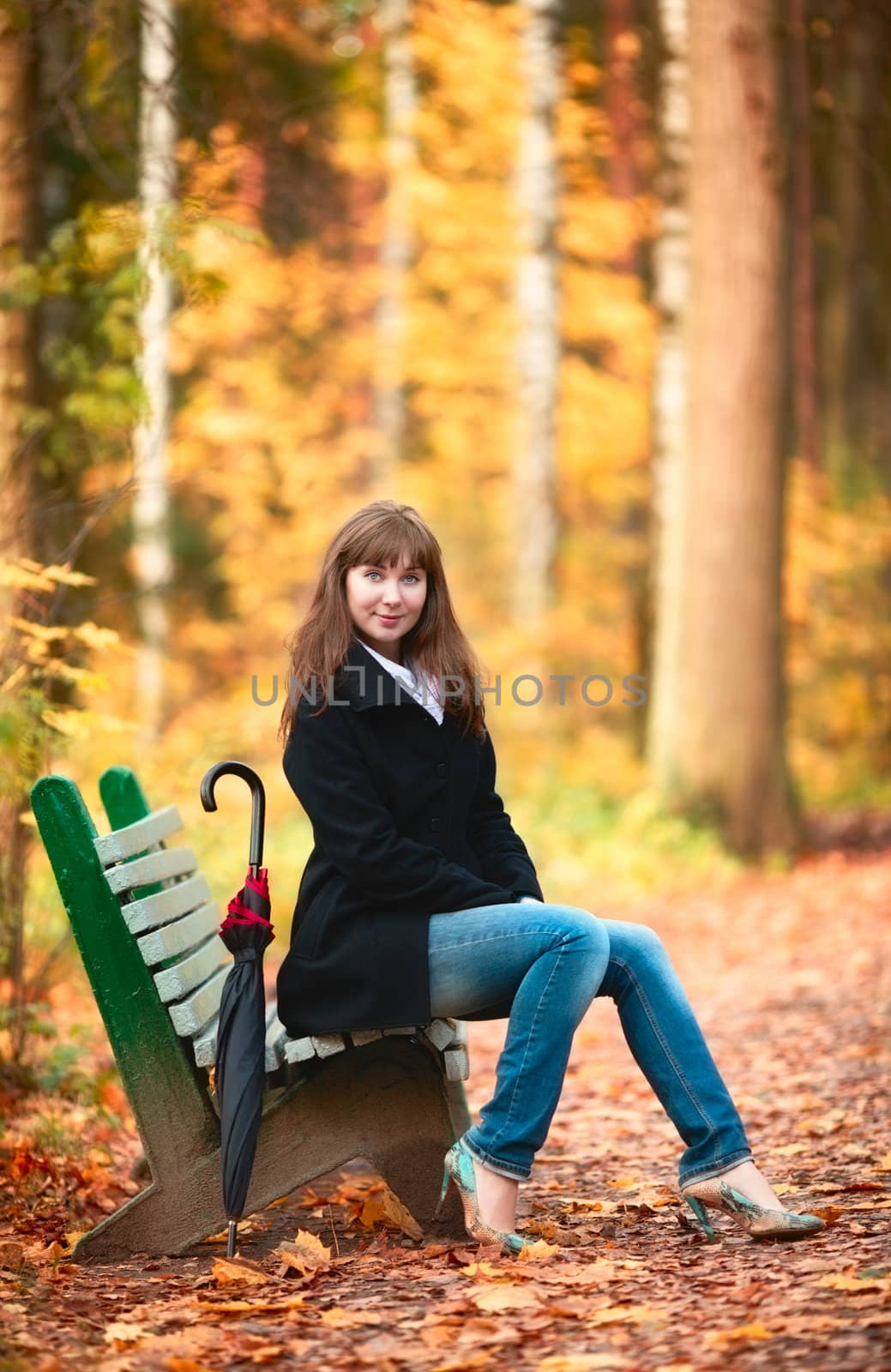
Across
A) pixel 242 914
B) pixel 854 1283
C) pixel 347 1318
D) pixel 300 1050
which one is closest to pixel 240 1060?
pixel 300 1050

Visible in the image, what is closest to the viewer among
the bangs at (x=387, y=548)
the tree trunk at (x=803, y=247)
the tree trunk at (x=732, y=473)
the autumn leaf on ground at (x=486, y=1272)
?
the autumn leaf on ground at (x=486, y=1272)

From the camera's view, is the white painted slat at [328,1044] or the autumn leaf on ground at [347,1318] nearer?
the autumn leaf on ground at [347,1318]

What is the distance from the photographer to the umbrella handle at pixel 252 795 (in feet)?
12.3

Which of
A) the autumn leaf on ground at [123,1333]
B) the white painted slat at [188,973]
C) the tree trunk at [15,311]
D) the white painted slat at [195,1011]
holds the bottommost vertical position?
the autumn leaf on ground at [123,1333]

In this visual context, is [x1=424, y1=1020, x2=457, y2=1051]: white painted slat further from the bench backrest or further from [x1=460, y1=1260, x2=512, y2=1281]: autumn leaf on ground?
[x1=460, y1=1260, x2=512, y2=1281]: autumn leaf on ground

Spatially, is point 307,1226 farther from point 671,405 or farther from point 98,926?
point 671,405

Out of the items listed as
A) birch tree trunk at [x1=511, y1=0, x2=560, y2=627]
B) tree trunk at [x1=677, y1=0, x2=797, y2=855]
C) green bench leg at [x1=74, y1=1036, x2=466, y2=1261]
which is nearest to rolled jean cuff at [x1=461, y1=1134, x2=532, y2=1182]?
green bench leg at [x1=74, y1=1036, x2=466, y2=1261]

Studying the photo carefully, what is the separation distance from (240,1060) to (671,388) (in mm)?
10686

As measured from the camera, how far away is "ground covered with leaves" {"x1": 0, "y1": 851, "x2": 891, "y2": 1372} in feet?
9.50

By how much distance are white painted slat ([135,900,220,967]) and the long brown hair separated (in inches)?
22.3

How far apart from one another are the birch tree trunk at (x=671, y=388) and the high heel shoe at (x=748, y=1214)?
7613 mm

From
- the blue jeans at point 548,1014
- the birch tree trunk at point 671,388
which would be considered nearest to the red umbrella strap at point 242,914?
the blue jeans at point 548,1014

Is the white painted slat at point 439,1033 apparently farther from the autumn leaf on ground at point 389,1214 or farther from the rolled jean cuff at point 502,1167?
the autumn leaf on ground at point 389,1214

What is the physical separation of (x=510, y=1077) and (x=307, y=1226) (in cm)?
95
